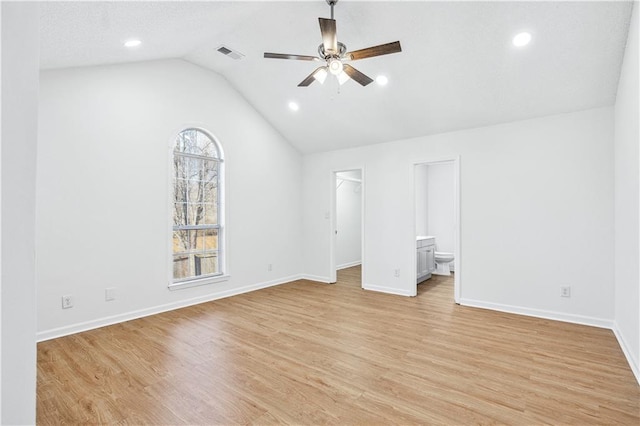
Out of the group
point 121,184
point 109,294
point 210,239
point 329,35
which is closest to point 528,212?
point 329,35

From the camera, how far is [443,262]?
6.79 m

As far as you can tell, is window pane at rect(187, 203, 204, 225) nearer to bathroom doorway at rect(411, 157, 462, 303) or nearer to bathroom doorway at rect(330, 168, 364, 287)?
bathroom doorway at rect(330, 168, 364, 287)

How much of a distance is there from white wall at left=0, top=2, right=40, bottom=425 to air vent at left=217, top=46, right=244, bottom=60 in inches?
149

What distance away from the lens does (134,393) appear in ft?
7.57

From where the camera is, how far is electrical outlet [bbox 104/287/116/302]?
376cm

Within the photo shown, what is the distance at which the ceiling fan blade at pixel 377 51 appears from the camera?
2.61 m

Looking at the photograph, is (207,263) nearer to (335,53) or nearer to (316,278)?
(316,278)

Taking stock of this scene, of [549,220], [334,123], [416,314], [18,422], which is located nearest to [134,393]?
[18,422]

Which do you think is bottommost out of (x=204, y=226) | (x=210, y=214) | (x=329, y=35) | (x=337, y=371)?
(x=337, y=371)

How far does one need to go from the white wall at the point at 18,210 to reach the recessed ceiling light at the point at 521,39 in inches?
144

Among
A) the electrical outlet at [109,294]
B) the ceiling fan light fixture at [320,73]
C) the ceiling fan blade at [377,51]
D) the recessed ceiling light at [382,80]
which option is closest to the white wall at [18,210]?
the ceiling fan blade at [377,51]

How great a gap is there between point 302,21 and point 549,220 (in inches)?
147

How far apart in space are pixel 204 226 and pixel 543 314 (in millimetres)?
4723

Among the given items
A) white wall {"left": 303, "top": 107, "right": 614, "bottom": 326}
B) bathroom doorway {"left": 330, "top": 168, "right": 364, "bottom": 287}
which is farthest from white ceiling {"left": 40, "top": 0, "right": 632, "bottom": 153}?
bathroom doorway {"left": 330, "top": 168, "right": 364, "bottom": 287}
